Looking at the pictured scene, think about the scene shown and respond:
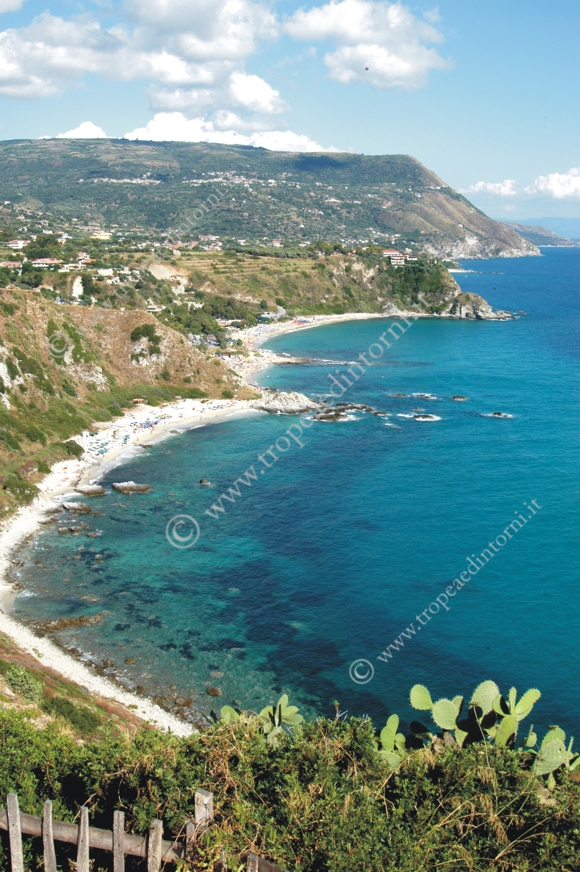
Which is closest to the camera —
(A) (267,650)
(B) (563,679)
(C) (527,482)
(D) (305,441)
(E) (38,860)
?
(E) (38,860)

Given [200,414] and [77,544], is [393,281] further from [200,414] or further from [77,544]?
[77,544]

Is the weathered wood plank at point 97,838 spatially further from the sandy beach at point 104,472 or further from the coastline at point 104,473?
the sandy beach at point 104,472

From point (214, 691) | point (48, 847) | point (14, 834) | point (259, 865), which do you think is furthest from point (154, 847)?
point (214, 691)

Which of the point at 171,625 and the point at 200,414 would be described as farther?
the point at 200,414

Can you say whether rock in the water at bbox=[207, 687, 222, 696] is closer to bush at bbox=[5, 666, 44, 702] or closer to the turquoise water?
the turquoise water

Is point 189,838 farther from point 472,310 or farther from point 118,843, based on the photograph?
point 472,310

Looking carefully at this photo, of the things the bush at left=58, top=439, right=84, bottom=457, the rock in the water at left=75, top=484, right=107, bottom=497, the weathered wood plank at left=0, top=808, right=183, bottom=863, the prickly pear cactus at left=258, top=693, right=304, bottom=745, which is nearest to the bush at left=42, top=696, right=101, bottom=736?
the prickly pear cactus at left=258, top=693, right=304, bottom=745

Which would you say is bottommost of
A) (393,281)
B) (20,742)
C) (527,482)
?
(527,482)

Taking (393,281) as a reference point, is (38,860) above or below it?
below

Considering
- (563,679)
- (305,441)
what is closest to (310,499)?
(305,441)
